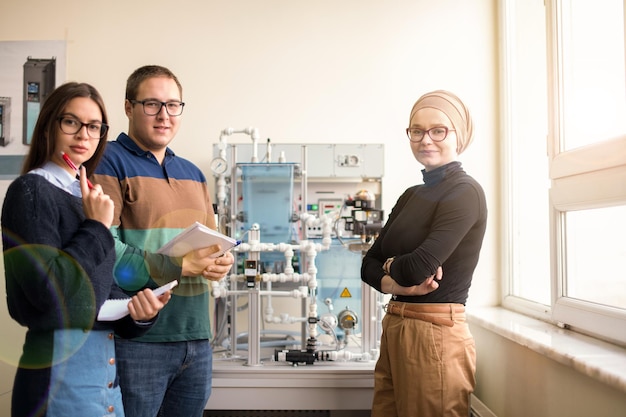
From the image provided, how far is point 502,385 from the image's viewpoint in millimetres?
2326

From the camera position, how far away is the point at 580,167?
6.50 ft

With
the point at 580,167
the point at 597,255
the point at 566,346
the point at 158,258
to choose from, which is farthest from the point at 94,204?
the point at 597,255

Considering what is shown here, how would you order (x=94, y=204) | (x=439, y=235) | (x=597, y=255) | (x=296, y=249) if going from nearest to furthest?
(x=94, y=204) → (x=439, y=235) → (x=597, y=255) → (x=296, y=249)

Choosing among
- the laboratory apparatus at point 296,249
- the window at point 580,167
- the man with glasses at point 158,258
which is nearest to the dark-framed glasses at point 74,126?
the man with glasses at point 158,258

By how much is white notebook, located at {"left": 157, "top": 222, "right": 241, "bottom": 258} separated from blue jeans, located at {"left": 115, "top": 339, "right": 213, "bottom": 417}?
287 millimetres

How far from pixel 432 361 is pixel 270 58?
2.23 meters

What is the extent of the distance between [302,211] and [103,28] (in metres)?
1.77

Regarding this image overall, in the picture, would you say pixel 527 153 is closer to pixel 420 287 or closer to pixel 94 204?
pixel 420 287

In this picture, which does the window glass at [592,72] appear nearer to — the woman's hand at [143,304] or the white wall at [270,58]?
the white wall at [270,58]

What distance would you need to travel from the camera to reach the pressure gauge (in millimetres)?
2750

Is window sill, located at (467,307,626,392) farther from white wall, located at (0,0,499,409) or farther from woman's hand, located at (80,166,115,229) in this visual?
woman's hand, located at (80,166,115,229)

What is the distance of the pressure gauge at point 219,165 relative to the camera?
2750 mm

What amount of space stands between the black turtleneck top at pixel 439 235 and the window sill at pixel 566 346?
1.14 feet

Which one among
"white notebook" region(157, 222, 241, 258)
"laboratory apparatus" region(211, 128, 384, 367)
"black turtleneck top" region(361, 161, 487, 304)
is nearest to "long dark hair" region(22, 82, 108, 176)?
"white notebook" region(157, 222, 241, 258)
